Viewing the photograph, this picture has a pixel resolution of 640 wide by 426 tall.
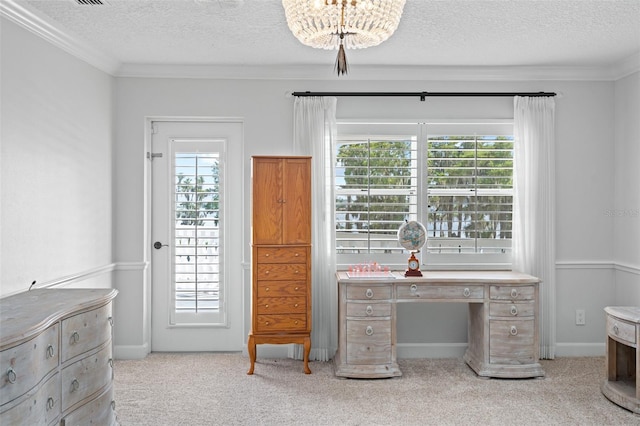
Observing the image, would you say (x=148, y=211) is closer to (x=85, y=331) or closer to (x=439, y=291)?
(x=85, y=331)

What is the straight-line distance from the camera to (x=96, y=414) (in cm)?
266

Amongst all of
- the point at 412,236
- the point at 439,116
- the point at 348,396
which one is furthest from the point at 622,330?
the point at 439,116

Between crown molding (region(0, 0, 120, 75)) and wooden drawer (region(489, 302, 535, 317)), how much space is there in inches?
148

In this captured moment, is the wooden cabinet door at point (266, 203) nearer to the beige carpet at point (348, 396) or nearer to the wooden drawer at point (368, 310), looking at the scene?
the wooden drawer at point (368, 310)

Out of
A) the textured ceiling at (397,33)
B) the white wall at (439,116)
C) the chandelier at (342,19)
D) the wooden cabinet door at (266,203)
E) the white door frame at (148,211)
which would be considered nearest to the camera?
the chandelier at (342,19)

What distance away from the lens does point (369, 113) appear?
4387 millimetres

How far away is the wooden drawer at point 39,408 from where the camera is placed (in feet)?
6.49

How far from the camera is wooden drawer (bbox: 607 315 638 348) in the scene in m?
3.24

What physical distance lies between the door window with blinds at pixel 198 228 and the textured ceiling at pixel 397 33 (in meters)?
0.86

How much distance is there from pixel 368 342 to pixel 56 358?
2.24m

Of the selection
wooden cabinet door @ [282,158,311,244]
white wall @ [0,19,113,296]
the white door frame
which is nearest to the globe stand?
wooden cabinet door @ [282,158,311,244]

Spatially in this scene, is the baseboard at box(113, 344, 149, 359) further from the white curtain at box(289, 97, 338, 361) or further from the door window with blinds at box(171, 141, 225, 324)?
the white curtain at box(289, 97, 338, 361)

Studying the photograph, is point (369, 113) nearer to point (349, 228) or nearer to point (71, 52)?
point (349, 228)

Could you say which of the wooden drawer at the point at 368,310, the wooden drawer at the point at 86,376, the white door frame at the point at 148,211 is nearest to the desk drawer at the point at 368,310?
the wooden drawer at the point at 368,310
